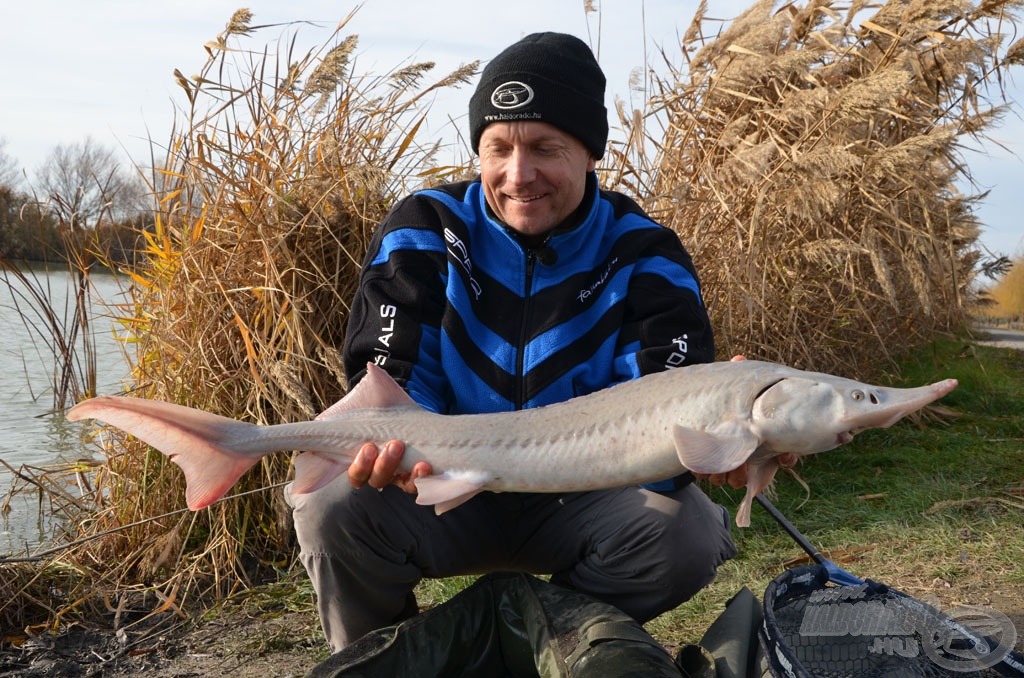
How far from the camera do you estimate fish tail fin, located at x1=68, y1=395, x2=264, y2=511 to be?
88.7 inches

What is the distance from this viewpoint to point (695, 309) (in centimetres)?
279

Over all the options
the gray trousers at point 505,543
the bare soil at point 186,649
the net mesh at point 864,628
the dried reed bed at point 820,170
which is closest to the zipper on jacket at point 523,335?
the gray trousers at point 505,543

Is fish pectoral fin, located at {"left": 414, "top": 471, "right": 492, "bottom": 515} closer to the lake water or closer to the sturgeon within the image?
the sturgeon

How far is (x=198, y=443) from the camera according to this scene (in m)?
2.27

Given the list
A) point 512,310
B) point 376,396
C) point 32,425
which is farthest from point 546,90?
point 32,425

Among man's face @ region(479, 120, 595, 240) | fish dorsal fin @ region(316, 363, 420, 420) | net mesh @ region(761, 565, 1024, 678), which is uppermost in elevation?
man's face @ region(479, 120, 595, 240)

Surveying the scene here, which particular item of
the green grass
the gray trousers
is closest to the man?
the gray trousers

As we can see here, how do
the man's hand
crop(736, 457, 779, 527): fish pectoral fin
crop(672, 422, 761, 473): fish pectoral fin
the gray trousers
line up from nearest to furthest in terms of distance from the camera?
crop(672, 422, 761, 473): fish pectoral fin, crop(736, 457, 779, 527): fish pectoral fin, the man's hand, the gray trousers

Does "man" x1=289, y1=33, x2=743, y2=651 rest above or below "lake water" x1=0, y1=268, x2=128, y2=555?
above

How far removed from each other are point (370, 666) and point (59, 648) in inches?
58.6

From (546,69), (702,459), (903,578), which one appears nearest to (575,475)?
(702,459)

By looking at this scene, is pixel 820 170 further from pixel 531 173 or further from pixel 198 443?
pixel 198 443

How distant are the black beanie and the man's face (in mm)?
37

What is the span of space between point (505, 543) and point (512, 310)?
68 cm
